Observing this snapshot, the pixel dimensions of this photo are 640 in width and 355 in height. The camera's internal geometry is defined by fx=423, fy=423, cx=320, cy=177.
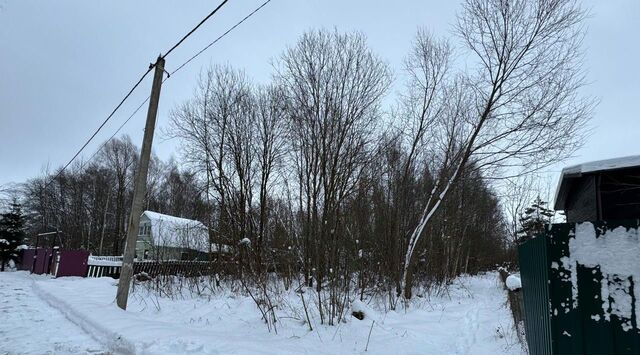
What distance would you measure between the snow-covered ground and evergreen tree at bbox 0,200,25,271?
18340mm

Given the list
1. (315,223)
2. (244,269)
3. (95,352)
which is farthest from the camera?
(315,223)

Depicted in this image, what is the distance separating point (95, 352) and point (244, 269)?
372 cm

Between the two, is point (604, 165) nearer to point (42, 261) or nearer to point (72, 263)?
point (72, 263)

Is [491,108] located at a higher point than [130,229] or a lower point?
higher

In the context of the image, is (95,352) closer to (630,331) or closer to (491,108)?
(630,331)

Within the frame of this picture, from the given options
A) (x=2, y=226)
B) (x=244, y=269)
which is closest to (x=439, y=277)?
(x=244, y=269)

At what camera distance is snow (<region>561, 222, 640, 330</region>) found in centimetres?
320

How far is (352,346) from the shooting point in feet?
20.1

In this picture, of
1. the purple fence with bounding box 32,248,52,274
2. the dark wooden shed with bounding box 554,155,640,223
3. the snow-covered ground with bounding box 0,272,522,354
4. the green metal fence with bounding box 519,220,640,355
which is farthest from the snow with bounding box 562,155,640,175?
the purple fence with bounding box 32,248,52,274

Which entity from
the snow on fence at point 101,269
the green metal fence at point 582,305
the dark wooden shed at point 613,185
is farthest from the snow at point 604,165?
the snow on fence at point 101,269

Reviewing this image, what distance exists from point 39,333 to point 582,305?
7.98m

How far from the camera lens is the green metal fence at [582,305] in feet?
10.5

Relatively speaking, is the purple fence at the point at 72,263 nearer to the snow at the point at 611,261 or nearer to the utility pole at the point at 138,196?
the utility pole at the point at 138,196

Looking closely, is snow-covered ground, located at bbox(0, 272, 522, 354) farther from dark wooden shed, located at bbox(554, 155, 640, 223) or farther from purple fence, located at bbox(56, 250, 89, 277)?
purple fence, located at bbox(56, 250, 89, 277)
